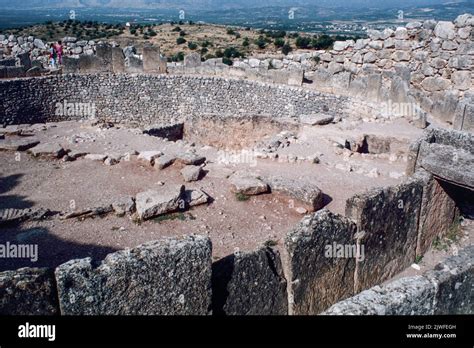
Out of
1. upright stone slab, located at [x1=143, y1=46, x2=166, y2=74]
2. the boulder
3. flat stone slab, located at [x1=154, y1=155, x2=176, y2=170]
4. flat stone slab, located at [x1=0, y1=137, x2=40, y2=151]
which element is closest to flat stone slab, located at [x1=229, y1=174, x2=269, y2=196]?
flat stone slab, located at [x1=154, y1=155, x2=176, y2=170]

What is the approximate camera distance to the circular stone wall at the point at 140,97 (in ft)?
61.0

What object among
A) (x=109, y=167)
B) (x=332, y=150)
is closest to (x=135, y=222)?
(x=109, y=167)

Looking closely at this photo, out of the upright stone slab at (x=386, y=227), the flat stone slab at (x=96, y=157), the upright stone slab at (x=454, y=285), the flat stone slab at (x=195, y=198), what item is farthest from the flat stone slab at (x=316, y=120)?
the upright stone slab at (x=454, y=285)

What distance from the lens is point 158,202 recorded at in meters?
9.05

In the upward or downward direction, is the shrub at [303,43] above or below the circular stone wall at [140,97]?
above

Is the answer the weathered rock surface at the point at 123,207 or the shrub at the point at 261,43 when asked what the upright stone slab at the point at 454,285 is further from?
the shrub at the point at 261,43

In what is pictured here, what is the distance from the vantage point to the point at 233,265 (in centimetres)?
499

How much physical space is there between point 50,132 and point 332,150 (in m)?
10.0

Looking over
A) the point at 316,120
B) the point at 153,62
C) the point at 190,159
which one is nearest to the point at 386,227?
the point at 190,159

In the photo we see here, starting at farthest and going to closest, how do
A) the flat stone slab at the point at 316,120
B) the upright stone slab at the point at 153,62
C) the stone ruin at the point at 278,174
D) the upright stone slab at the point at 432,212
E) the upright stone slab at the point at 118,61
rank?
1. the upright stone slab at the point at 153,62
2. the upright stone slab at the point at 118,61
3. the flat stone slab at the point at 316,120
4. the upright stone slab at the point at 432,212
5. the stone ruin at the point at 278,174

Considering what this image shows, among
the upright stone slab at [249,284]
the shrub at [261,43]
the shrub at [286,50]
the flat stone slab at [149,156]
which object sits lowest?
the flat stone slab at [149,156]

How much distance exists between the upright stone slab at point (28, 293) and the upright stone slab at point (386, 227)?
4.07m
